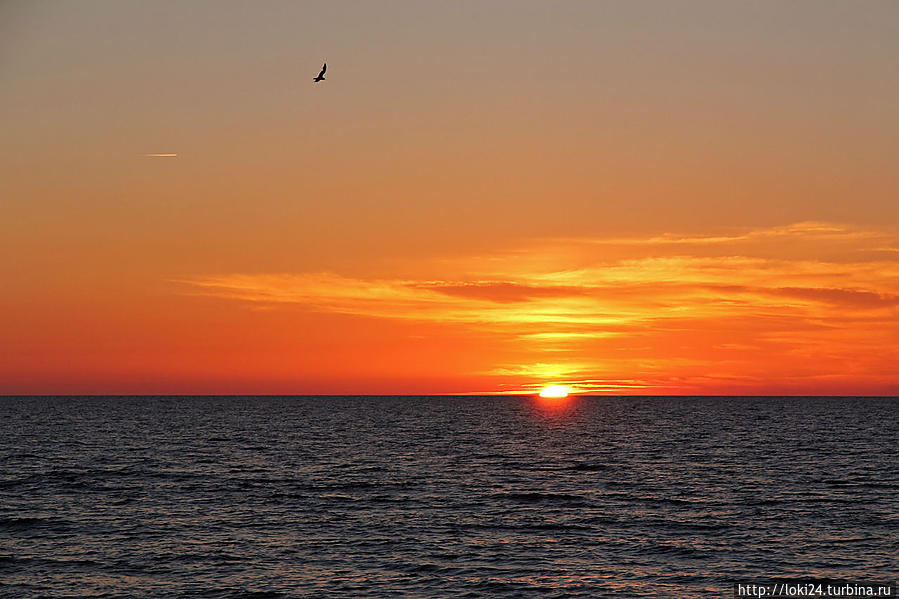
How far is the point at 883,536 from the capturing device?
46219 millimetres

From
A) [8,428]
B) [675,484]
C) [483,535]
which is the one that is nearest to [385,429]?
[8,428]

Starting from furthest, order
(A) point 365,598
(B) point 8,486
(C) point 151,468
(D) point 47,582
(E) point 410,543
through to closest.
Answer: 1. (C) point 151,468
2. (B) point 8,486
3. (E) point 410,543
4. (D) point 47,582
5. (A) point 365,598

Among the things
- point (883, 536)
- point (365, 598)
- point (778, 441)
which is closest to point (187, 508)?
point (365, 598)

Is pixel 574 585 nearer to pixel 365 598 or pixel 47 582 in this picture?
pixel 365 598

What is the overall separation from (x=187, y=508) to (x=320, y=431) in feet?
299

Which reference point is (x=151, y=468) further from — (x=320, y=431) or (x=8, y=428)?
(x=8, y=428)

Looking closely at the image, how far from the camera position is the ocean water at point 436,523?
126ft

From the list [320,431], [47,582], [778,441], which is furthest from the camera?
[320,431]

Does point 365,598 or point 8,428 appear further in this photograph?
point 8,428

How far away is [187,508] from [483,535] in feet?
66.8

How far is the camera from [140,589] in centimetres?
3709

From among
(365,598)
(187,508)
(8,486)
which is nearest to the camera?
(365,598)

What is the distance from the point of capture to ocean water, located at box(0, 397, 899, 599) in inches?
1513

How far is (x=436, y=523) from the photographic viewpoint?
5078cm
